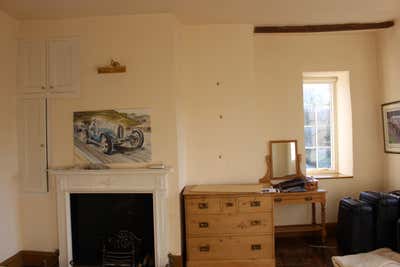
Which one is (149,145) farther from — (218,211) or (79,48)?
(79,48)

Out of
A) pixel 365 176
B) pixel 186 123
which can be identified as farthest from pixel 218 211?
pixel 365 176

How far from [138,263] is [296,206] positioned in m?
2.00

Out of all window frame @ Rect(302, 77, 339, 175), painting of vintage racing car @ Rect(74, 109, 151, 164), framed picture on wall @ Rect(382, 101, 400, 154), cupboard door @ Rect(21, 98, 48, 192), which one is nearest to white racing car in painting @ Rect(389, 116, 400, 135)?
framed picture on wall @ Rect(382, 101, 400, 154)

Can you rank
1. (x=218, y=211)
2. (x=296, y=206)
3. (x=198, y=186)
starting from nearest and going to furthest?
(x=218, y=211), (x=198, y=186), (x=296, y=206)

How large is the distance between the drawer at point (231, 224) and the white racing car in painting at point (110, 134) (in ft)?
3.18

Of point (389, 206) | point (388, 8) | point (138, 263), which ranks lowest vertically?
point (138, 263)

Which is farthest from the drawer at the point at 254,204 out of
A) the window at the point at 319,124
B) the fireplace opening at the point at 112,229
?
the window at the point at 319,124

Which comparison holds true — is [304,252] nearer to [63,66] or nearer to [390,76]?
[390,76]

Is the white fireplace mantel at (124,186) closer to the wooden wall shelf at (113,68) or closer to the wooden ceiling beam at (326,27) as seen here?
the wooden wall shelf at (113,68)

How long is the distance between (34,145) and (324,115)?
356 cm

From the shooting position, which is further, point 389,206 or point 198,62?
point 198,62

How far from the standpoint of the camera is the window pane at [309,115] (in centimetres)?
384

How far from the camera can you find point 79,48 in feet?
9.73

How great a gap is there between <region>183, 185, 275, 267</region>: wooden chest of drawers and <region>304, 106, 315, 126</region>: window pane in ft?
4.85
